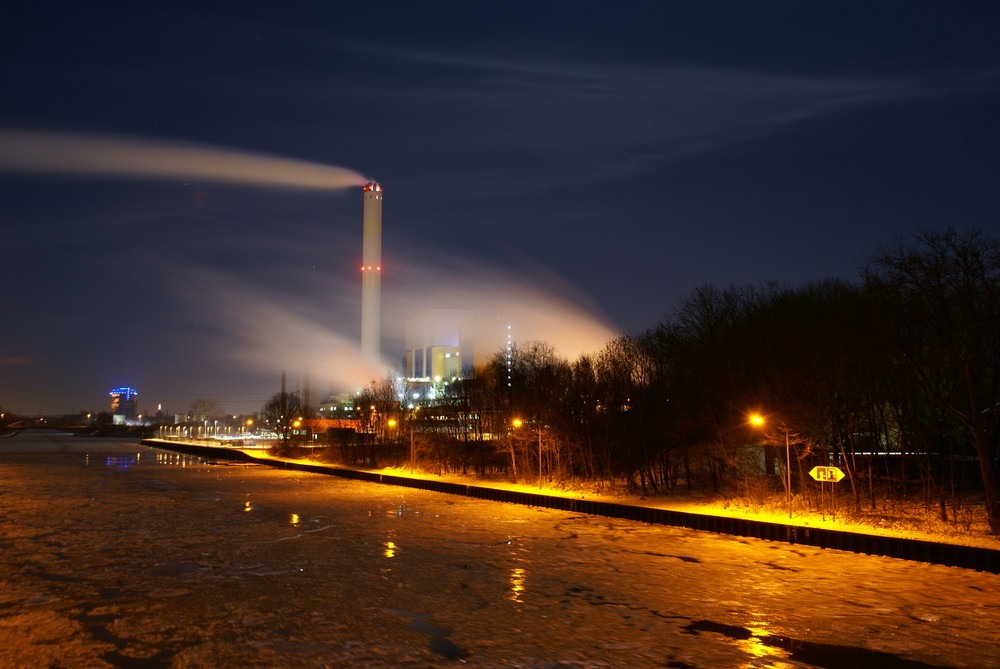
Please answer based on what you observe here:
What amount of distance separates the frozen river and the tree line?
4397 mm

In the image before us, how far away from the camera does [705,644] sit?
340 inches

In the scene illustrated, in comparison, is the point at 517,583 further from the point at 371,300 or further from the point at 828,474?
the point at 371,300

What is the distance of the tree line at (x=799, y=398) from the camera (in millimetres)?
15766

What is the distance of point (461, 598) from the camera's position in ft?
35.9

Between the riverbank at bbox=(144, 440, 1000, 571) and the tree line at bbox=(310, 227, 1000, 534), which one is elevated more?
the tree line at bbox=(310, 227, 1000, 534)

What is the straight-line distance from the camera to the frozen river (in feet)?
27.2

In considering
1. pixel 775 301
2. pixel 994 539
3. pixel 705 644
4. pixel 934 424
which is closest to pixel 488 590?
pixel 705 644

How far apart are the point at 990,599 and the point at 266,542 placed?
41.3 ft

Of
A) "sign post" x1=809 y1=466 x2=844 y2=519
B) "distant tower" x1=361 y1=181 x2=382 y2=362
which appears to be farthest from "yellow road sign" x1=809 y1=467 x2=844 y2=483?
"distant tower" x1=361 y1=181 x2=382 y2=362

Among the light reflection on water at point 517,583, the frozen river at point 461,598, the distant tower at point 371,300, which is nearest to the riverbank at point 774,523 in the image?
the frozen river at point 461,598

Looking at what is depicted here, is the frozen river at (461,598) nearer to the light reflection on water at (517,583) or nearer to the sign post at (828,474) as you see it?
the light reflection on water at (517,583)

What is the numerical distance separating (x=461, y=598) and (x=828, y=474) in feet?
30.4

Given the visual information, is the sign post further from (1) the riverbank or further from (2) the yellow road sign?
(1) the riverbank

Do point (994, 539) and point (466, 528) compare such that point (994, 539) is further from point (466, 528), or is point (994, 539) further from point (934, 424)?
point (466, 528)
